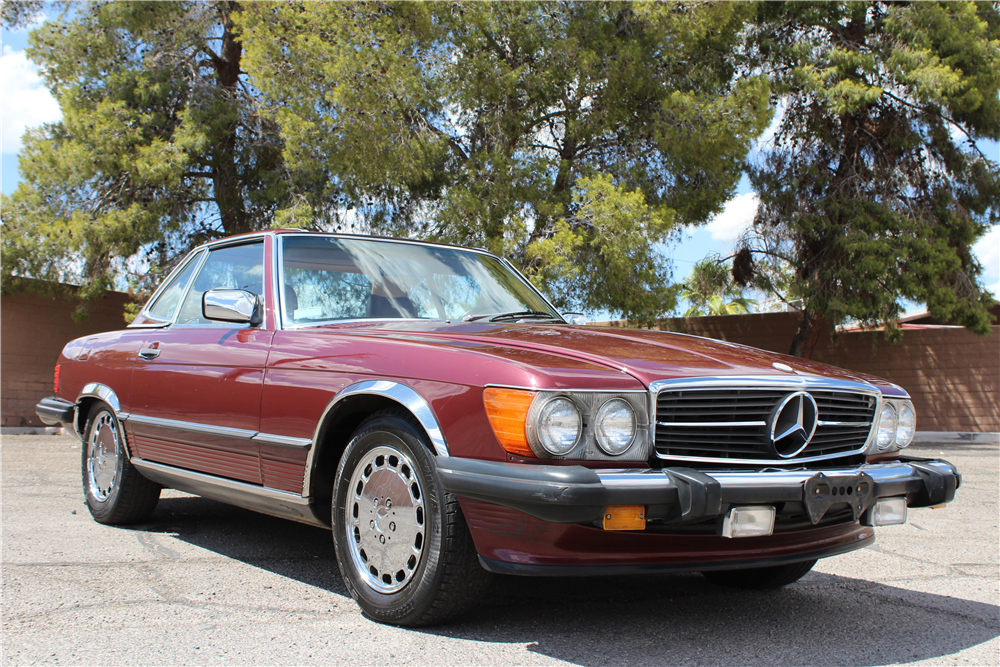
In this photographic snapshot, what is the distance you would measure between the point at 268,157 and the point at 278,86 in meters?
2.77


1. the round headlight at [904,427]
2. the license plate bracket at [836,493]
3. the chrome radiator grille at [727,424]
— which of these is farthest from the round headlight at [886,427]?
the license plate bracket at [836,493]

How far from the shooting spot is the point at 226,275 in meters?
4.78

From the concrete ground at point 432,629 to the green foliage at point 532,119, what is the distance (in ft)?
26.5

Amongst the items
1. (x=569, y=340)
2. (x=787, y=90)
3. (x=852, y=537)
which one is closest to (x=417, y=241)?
(x=569, y=340)

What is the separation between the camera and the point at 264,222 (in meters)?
15.1

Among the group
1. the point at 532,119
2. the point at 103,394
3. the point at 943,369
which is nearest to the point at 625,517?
the point at 103,394

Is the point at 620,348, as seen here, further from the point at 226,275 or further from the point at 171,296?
the point at 171,296

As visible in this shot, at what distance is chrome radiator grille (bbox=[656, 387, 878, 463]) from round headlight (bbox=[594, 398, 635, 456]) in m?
0.11

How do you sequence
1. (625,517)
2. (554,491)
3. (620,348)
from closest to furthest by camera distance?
(554,491)
(625,517)
(620,348)

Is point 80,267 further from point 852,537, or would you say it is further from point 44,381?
point 852,537

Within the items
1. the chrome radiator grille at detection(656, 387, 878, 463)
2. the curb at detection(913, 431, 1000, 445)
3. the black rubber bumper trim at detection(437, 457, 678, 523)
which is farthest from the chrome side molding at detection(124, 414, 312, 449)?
the curb at detection(913, 431, 1000, 445)

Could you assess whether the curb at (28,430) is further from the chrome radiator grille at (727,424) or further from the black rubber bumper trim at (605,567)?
the chrome radiator grille at (727,424)

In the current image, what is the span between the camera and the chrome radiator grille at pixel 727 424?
9.48 feet

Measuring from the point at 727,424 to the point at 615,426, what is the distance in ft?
1.48
